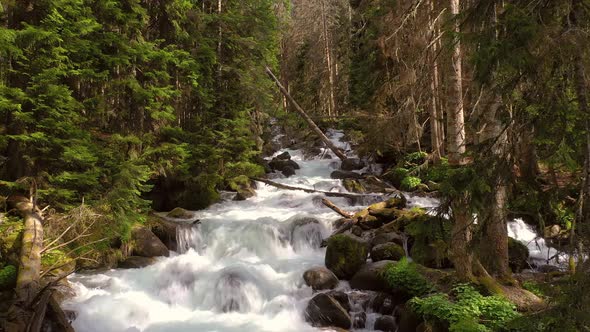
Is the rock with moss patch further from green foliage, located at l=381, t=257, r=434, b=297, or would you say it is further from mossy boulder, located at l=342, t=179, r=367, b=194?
green foliage, located at l=381, t=257, r=434, b=297

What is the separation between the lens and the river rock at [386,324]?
27.7 feet

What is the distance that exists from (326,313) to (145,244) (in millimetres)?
6157

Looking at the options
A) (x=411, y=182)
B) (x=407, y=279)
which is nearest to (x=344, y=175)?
(x=411, y=182)

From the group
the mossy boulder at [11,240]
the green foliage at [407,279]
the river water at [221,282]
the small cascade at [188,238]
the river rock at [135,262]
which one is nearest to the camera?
the mossy boulder at [11,240]

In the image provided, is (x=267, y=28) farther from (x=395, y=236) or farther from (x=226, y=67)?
(x=395, y=236)

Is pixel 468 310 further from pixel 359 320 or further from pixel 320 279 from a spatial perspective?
pixel 320 279

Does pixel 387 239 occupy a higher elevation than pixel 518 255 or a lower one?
higher

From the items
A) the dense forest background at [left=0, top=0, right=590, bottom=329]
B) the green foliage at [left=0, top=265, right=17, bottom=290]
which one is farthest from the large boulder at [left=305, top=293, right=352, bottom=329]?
the green foliage at [left=0, top=265, right=17, bottom=290]

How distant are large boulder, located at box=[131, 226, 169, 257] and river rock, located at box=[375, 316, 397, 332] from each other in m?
6.85

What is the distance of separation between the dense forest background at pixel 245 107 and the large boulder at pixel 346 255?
7.74 ft

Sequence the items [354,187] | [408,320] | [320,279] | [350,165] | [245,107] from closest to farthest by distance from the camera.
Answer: [408,320] < [320,279] < [245,107] < [354,187] < [350,165]

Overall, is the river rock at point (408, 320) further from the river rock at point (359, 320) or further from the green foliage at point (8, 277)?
the green foliage at point (8, 277)

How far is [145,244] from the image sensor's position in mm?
11828

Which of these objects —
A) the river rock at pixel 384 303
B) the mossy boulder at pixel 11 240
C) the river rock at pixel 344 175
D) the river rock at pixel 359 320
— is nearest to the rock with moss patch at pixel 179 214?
the mossy boulder at pixel 11 240
